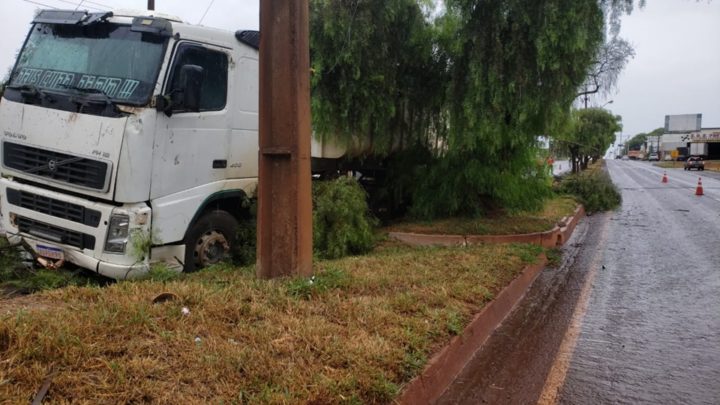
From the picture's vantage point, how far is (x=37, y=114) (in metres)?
6.11

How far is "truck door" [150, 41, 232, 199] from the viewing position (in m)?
6.12

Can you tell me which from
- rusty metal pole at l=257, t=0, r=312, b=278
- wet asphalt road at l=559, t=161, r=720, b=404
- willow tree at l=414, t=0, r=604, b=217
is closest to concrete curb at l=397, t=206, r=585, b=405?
wet asphalt road at l=559, t=161, r=720, b=404

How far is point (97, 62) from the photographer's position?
243 inches

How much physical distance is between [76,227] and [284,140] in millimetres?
2570

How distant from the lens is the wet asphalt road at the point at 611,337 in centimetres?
412

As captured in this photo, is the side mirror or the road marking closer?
the road marking

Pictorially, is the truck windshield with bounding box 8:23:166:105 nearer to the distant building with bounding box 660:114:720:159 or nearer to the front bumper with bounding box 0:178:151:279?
the front bumper with bounding box 0:178:151:279

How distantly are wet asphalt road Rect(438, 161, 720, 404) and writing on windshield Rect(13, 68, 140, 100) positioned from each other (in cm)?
444

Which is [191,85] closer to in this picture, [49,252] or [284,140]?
[284,140]

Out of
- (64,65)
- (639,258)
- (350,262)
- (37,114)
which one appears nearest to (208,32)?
(64,65)

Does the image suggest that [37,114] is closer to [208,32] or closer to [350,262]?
[208,32]

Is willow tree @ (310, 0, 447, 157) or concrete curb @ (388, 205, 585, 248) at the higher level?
willow tree @ (310, 0, 447, 157)

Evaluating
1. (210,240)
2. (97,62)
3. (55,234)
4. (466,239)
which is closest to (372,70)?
(466,239)

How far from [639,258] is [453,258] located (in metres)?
4.02
